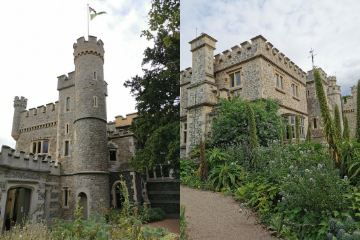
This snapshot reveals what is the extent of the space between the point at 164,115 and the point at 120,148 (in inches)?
19.8

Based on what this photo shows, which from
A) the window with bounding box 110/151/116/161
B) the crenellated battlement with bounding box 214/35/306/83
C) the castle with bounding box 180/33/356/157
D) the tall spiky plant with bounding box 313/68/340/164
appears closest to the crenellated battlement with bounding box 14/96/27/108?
the window with bounding box 110/151/116/161

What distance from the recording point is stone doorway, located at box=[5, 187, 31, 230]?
5.21 feet

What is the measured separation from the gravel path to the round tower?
107cm

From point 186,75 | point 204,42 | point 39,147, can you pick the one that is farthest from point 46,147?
point 204,42

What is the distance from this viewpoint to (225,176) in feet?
10.4

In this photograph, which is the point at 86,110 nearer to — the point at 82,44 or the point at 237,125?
the point at 82,44

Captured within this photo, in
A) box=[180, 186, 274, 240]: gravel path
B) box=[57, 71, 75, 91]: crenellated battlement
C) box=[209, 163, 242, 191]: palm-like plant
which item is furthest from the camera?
box=[209, 163, 242, 191]: palm-like plant

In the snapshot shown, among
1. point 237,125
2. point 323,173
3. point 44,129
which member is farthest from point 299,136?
point 44,129

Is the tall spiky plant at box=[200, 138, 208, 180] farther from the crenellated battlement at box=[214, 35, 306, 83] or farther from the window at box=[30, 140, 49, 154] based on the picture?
the window at box=[30, 140, 49, 154]

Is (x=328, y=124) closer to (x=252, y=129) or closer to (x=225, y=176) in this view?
(x=252, y=129)

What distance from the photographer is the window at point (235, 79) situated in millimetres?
3994

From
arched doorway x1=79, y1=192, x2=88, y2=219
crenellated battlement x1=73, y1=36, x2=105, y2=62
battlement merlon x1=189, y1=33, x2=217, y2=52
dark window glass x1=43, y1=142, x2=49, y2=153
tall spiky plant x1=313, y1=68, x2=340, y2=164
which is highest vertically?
battlement merlon x1=189, y1=33, x2=217, y2=52

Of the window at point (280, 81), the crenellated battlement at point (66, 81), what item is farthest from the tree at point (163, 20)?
the window at point (280, 81)

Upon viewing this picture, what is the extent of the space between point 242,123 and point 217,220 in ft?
6.20
